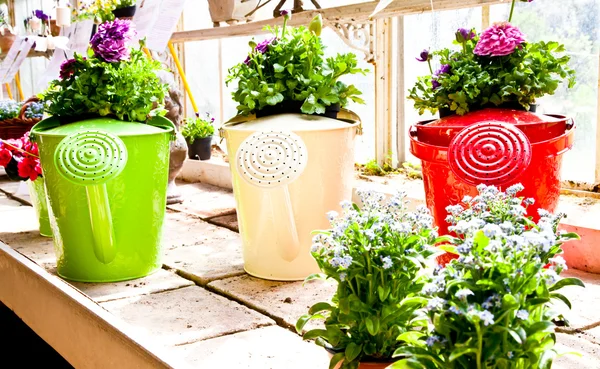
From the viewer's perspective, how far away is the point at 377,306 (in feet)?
3.50

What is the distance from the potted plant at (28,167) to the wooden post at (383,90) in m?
1.56

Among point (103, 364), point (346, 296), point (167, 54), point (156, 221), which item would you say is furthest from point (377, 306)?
point (167, 54)

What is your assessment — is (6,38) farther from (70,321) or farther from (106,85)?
(70,321)

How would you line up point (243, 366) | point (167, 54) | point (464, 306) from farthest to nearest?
point (167, 54) → point (243, 366) → point (464, 306)

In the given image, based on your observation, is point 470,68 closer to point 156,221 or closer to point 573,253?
point 573,253

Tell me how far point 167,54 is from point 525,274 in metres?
3.98

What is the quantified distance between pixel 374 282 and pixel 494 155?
52 cm

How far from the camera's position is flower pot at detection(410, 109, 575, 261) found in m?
1.44

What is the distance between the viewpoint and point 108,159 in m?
1.70

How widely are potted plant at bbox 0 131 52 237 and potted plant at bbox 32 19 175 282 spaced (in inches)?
14.8

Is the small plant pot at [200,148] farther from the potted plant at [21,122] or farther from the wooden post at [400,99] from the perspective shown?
the wooden post at [400,99]

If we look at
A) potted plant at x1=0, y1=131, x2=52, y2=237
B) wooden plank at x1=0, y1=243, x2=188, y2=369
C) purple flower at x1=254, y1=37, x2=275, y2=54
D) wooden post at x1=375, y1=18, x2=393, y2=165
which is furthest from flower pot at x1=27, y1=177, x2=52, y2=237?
wooden post at x1=375, y1=18, x2=393, y2=165

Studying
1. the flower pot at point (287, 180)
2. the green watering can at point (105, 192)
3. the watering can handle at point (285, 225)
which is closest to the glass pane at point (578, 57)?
the flower pot at point (287, 180)

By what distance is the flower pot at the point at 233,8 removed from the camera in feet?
12.0
